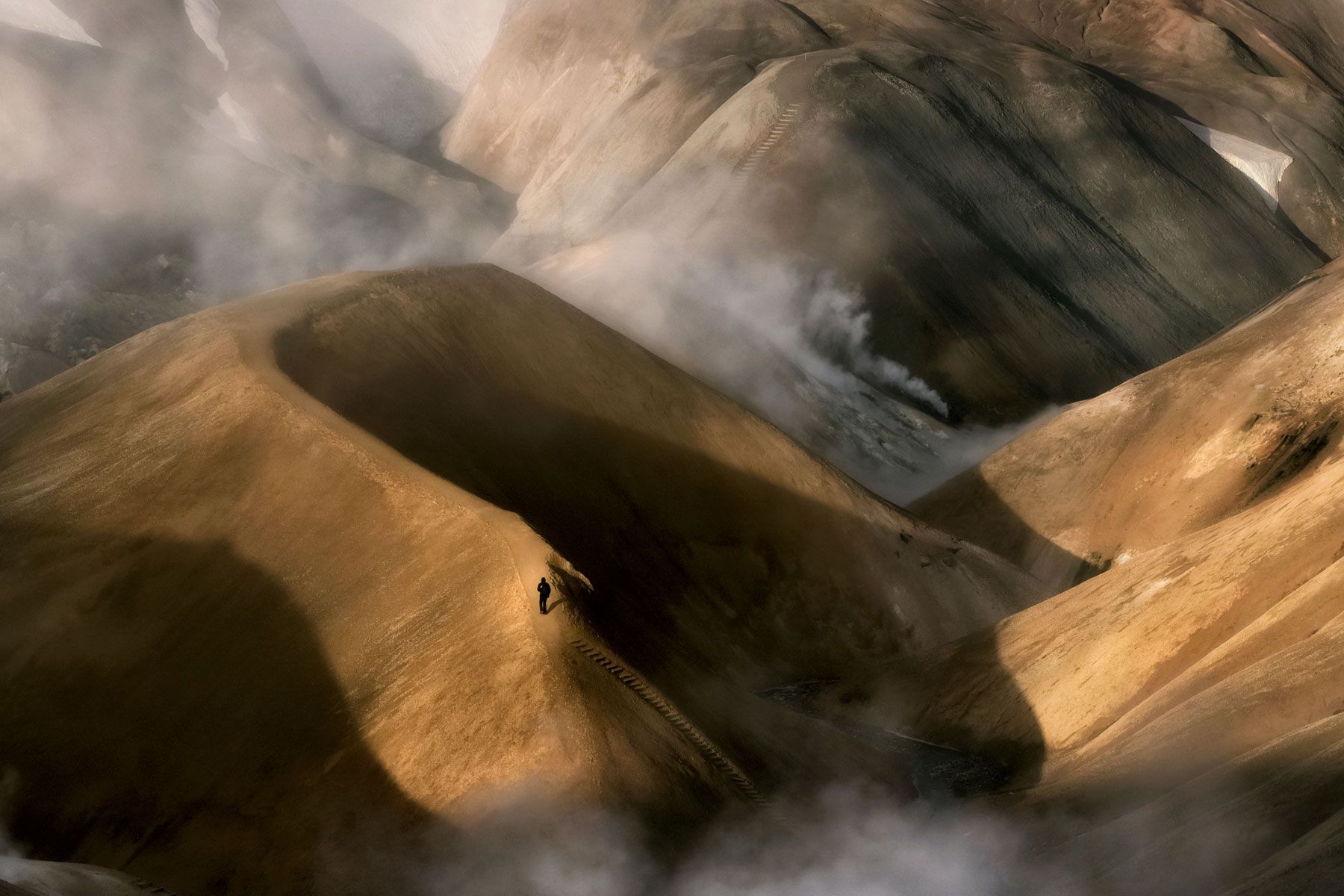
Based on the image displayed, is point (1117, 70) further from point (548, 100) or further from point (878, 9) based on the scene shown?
point (548, 100)

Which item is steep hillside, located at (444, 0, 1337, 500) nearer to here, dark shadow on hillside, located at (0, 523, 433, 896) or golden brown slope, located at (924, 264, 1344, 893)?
golden brown slope, located at (924, 264, 1344, 893)

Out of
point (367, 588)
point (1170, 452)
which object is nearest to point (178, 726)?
point (367, 588)

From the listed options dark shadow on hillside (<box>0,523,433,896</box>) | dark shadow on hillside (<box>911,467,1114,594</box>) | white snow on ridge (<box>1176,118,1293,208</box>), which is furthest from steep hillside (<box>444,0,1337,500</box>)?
dark shadow on hillside (<box>0,523,433,896</box>)

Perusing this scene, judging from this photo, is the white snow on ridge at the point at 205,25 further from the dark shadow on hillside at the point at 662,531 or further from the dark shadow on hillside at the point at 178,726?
the dark shadow on hillside at the point at 178,726

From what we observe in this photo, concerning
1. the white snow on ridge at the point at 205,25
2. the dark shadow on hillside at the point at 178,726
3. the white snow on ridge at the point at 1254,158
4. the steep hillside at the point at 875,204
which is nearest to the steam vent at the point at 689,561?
the dark shadow on hillside at the point at 178,726

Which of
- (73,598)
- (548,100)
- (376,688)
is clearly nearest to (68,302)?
(548,100)
